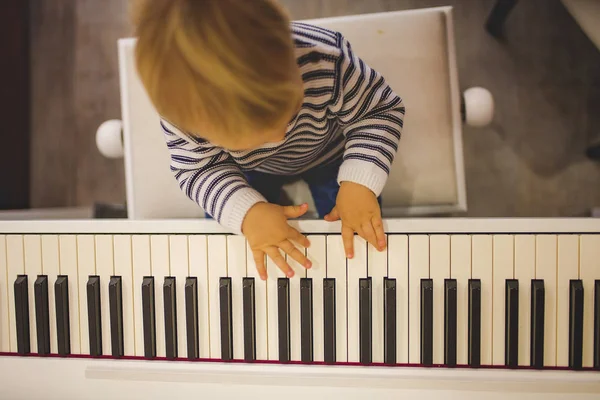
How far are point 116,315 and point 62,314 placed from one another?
3.7 inches

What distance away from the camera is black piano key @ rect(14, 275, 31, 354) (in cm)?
80

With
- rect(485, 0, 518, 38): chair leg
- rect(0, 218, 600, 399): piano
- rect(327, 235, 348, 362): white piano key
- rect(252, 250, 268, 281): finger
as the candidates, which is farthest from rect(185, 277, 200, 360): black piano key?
rect(485, 0, 518, 38): chair leg

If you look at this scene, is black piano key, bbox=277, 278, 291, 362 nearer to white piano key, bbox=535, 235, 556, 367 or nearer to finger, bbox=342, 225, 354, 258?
finger, bbox=342, 225, 354, 258

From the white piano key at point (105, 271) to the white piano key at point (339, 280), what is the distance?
0.35 metres

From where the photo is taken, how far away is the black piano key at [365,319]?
0.75m

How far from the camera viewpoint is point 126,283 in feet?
2.61

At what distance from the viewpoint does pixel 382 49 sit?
941 mm

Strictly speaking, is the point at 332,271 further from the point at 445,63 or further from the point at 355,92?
the point at 445,63

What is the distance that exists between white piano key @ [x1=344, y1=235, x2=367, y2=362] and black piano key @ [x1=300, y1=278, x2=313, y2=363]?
0.06 m

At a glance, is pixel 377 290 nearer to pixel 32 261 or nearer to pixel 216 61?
pixel 216 61

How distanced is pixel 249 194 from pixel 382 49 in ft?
1.33

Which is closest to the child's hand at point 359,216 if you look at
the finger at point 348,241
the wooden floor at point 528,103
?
the finger at point 348,241

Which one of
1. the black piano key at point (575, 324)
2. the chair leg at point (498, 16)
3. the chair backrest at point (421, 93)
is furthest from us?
the chair leg at point (498, 16)

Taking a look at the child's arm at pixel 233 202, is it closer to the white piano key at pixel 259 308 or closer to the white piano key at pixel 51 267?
the white piano key at pixel 259 308
